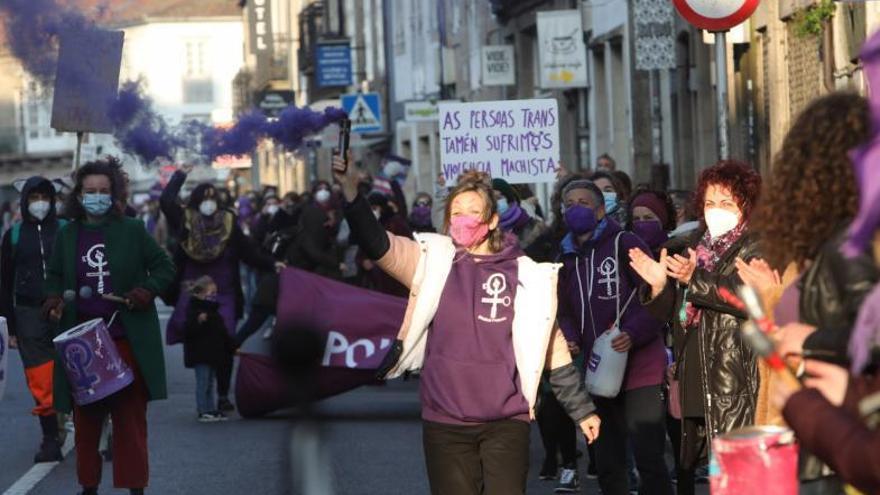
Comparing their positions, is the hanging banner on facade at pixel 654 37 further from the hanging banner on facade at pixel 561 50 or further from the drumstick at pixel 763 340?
the drumstick at pixel 763 340

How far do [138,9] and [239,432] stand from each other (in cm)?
688

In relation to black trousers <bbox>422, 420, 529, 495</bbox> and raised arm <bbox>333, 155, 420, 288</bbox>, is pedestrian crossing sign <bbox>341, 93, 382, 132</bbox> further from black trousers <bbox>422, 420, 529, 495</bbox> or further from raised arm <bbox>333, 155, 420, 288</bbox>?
black trousers <bbox>422, 420, 529, 495</bbox>

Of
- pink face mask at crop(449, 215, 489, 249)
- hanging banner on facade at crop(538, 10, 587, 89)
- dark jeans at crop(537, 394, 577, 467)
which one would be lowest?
dark jeans at crop(537, 394, 577, 467)

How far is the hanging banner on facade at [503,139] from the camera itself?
19469 millimetres

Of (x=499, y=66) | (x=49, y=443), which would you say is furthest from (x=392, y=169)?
(x=49, y=443)

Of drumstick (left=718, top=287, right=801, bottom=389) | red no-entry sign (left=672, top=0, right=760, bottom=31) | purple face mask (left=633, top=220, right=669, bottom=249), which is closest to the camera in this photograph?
drumstick (left=718, top=287, right=801, bottom=389)

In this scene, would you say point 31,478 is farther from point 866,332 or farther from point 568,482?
point 866,332

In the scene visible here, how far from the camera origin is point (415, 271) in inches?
320

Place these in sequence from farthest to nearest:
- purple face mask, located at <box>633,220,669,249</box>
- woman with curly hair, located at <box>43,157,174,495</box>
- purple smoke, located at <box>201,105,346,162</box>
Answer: purple smoke, located at <box>201,105,346,162</box> → purple face mask, located at <box>633,220,669,249</box> → woman with curly hair, located at <box>43,157,174,495</box>

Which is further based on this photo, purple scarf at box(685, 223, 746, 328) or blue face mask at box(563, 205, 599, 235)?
blue face mask at box(563, 205, 599, 235)

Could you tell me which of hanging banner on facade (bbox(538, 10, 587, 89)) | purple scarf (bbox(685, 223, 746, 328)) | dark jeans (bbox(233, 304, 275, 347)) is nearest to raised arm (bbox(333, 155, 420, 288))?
purple scarf (bbox(685, 223, 746, 328))

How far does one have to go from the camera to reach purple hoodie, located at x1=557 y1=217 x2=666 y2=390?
34.6ft

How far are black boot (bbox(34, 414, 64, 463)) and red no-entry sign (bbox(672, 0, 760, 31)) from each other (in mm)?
4669

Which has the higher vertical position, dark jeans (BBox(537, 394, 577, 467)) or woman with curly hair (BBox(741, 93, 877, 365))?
woman with curly hair (BBox(741, 93, 877, 365))
